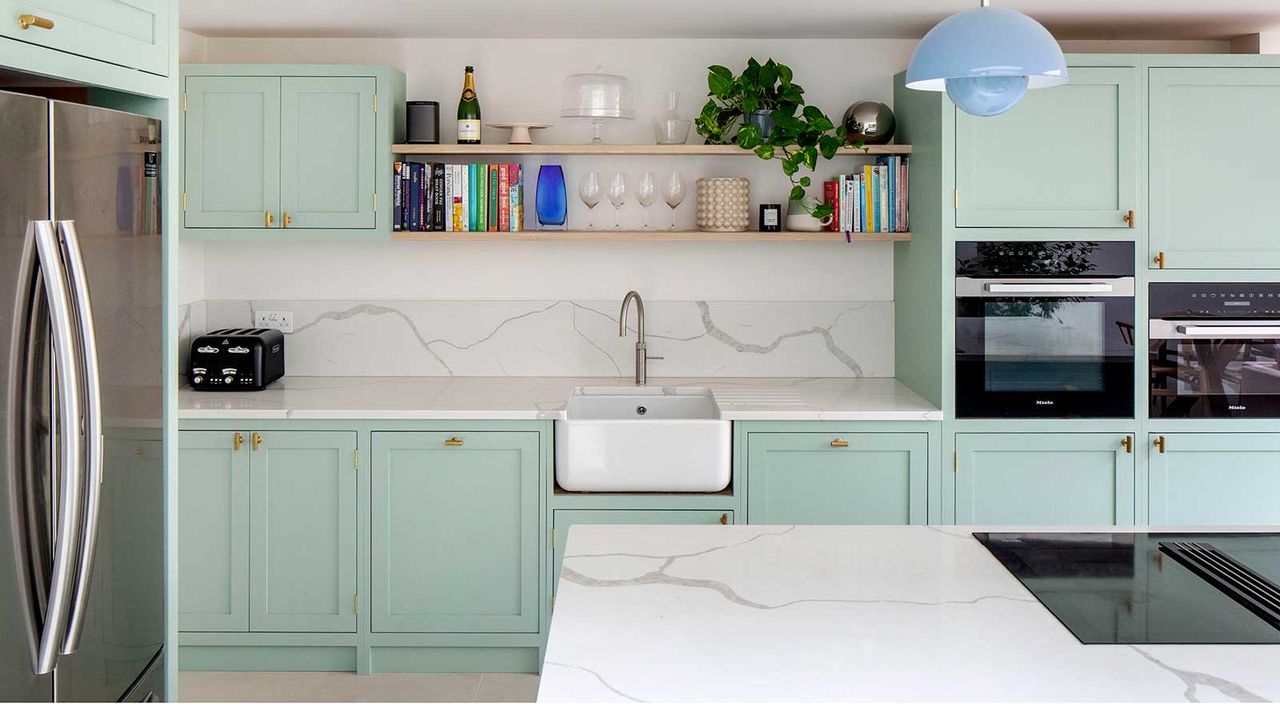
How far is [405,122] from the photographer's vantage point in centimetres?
397

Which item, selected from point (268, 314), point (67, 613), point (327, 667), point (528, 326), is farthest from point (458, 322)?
point (67, 613)

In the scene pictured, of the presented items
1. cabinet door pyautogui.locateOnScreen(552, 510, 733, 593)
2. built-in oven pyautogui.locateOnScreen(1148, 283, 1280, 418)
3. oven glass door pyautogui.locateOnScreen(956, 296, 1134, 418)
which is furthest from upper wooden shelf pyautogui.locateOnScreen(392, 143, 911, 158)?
cabinet door pyautogui.locateOnScreen(552, 510, 733, 593)

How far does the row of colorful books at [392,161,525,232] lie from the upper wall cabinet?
0.24ft

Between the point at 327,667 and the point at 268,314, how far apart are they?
51.6 inches

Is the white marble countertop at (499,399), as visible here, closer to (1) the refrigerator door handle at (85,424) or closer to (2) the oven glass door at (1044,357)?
(2) the oven glass door at (1044,357)

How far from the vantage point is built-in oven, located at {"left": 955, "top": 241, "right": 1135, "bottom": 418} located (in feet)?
11.5

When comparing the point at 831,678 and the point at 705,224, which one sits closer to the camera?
the point at 831,678

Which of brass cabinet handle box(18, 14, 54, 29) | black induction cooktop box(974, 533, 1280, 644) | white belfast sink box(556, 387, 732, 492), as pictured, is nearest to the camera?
black induction cooktop box(974, 533, 1280, 644)

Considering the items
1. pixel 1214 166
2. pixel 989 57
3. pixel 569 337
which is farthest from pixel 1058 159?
pixel 989 57

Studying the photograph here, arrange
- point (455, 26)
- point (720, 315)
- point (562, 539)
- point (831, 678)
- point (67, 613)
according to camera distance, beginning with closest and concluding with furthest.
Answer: point (831, 678) → point (67, 613) → point (562, 539) → point (455, 26) → point (720, 315)

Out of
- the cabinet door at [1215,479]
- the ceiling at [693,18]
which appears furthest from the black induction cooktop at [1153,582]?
the ceiling at [693,18]

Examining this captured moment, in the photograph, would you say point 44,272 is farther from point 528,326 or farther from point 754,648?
point 528,326

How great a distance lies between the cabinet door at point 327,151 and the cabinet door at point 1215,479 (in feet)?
8.62

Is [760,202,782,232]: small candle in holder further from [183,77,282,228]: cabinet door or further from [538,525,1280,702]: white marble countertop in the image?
[538,525,1280,702]: white marble countertop
